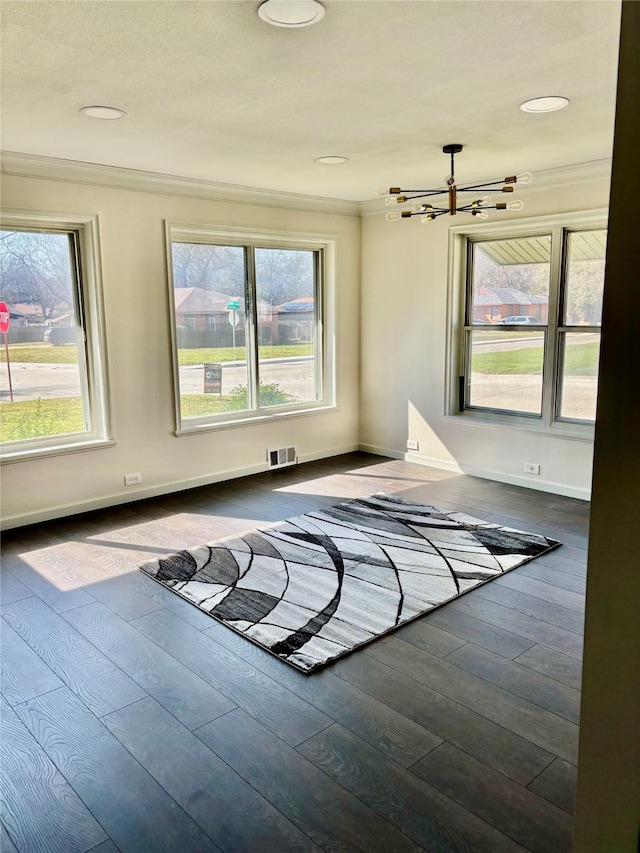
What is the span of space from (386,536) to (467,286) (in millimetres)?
2747

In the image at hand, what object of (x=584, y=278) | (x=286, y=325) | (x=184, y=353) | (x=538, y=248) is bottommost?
(x=184, y=353)

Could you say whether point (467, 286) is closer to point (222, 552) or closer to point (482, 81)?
point (482, 81)

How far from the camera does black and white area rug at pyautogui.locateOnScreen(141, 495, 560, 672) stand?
3.11 m

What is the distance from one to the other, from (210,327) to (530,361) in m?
2.85

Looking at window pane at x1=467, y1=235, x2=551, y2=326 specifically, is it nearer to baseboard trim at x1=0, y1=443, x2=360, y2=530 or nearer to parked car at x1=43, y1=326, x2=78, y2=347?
baseboard trim at x1=0, y1=443, x2=360, y2=530

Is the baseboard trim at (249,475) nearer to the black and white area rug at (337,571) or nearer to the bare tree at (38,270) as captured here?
the black and white area rug at (337,571)

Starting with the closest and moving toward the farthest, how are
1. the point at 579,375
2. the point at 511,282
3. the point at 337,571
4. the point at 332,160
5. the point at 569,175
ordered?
the point at 337,571, the point at 332,160, the point at 569,175, the point at 579,375, the point at 511,282

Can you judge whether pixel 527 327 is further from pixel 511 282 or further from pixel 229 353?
pixel 229 353

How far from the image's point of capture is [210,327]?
560 cm

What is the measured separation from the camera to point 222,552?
4059mm

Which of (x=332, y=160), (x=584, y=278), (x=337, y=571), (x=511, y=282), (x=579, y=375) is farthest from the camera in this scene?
(x=511, y=282)

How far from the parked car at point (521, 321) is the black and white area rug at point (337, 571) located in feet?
6.08

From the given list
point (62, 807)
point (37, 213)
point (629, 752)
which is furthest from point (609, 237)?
point (37, 213)

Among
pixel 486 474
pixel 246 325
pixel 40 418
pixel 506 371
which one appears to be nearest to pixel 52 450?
pixel 40 418
